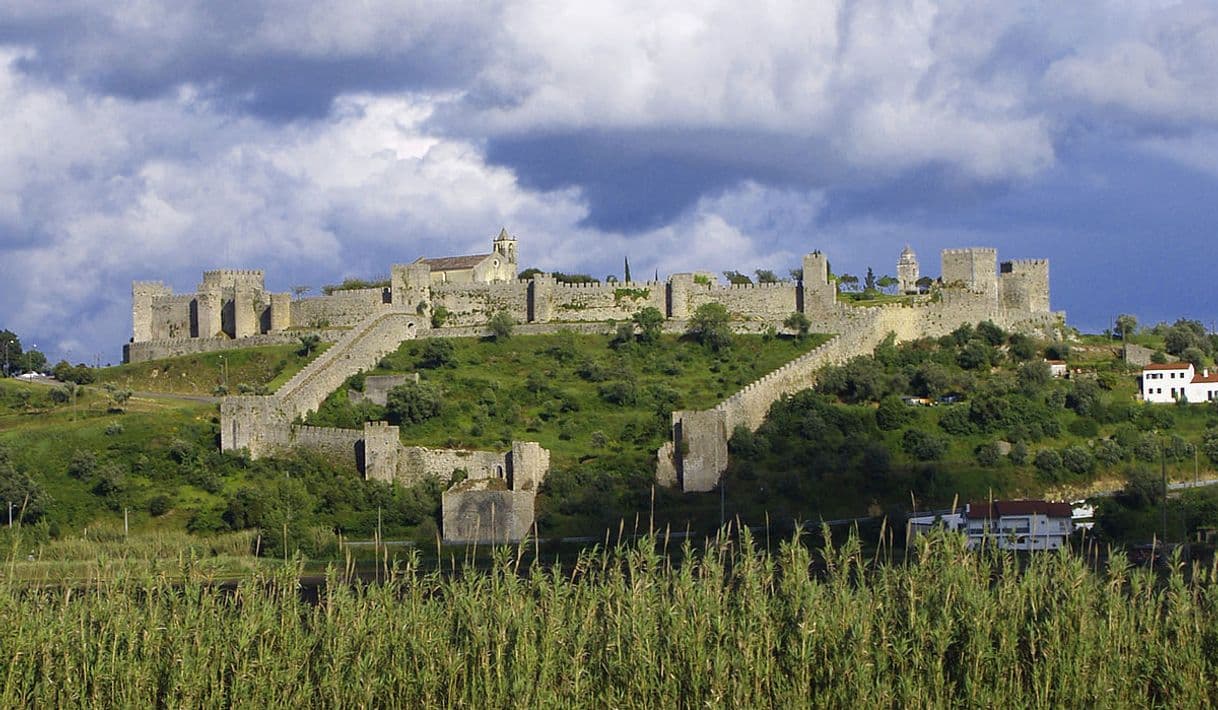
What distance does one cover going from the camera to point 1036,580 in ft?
78.6

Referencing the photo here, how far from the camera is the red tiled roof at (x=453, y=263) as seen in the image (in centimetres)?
7675

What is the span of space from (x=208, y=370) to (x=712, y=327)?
18.5 metres

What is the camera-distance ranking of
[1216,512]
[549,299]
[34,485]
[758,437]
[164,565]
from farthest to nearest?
1. [549,299]
2. [758,437]
3. [34,485]
4. [1216,512]
5. [164,565]

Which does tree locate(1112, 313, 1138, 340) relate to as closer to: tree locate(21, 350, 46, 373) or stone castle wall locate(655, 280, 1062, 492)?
stone castle wall locate(655, 280, 1062, 492)

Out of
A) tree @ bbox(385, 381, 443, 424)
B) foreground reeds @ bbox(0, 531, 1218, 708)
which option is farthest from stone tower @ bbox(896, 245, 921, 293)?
foreground reeds @ bbox(0, 531, 1218, 708)

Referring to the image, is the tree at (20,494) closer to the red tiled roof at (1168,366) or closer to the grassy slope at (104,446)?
the grassy slope at (104,446)

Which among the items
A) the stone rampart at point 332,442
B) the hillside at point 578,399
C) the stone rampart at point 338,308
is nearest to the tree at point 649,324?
the hillside at point 578,399

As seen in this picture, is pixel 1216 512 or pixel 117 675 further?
pixel 1216 512

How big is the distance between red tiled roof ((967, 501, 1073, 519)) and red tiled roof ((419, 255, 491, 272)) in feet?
118

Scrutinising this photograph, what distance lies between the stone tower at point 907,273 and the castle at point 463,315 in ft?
0.41

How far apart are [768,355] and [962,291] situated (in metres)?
8.03

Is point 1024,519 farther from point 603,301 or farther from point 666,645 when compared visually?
point 603,301

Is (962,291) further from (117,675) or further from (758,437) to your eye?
(117,675)

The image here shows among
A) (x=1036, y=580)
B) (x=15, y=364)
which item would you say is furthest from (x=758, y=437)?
(x=15, y=364)
